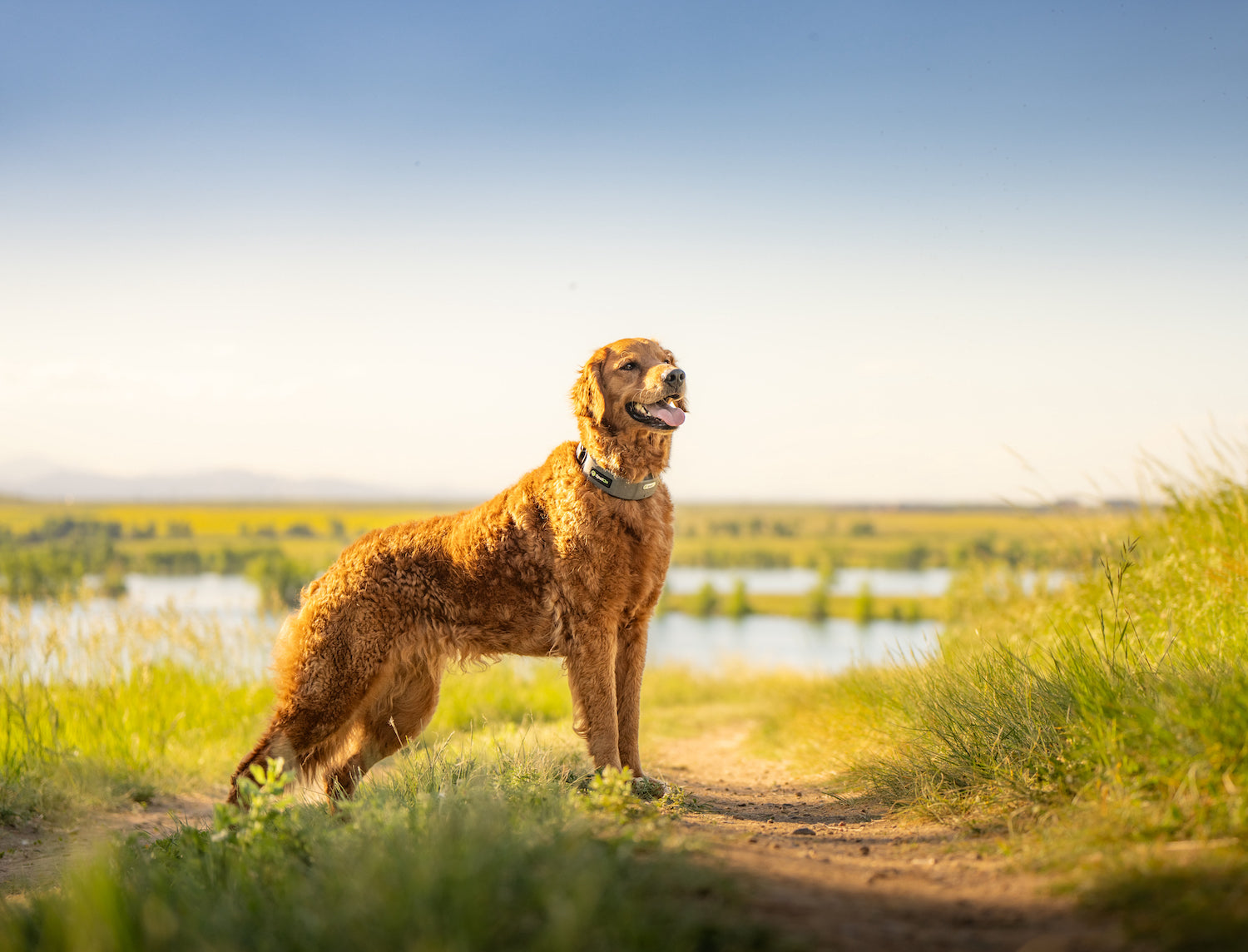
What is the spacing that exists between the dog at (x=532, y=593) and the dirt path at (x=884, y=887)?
1.05m

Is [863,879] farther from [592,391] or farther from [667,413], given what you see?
[592,391]

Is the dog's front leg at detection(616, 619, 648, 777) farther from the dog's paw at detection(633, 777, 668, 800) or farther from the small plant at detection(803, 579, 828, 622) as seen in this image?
the small plant at detection(803, 579, 828, 622)

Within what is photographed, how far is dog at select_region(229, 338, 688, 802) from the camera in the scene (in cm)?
491

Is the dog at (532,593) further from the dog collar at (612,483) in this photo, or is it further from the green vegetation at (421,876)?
the green vegetation at (421,876)

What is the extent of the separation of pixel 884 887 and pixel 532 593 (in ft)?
8.01

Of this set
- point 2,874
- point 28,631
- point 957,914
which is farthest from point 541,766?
point 28,631

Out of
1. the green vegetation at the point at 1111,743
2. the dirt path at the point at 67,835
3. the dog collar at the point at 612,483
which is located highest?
the dog collar at the point at 612,483

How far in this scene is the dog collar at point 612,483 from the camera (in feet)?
16.5

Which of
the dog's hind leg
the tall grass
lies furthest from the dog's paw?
the tall grass

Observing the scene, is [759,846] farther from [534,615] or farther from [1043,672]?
[1043,672]

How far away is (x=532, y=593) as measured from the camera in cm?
499

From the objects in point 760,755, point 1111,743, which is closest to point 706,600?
point 760,755

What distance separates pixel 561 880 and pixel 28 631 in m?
7.47

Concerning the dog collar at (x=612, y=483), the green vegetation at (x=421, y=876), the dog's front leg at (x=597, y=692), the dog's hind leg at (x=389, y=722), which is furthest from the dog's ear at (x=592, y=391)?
the green vegetation at (x=421, y=876)
